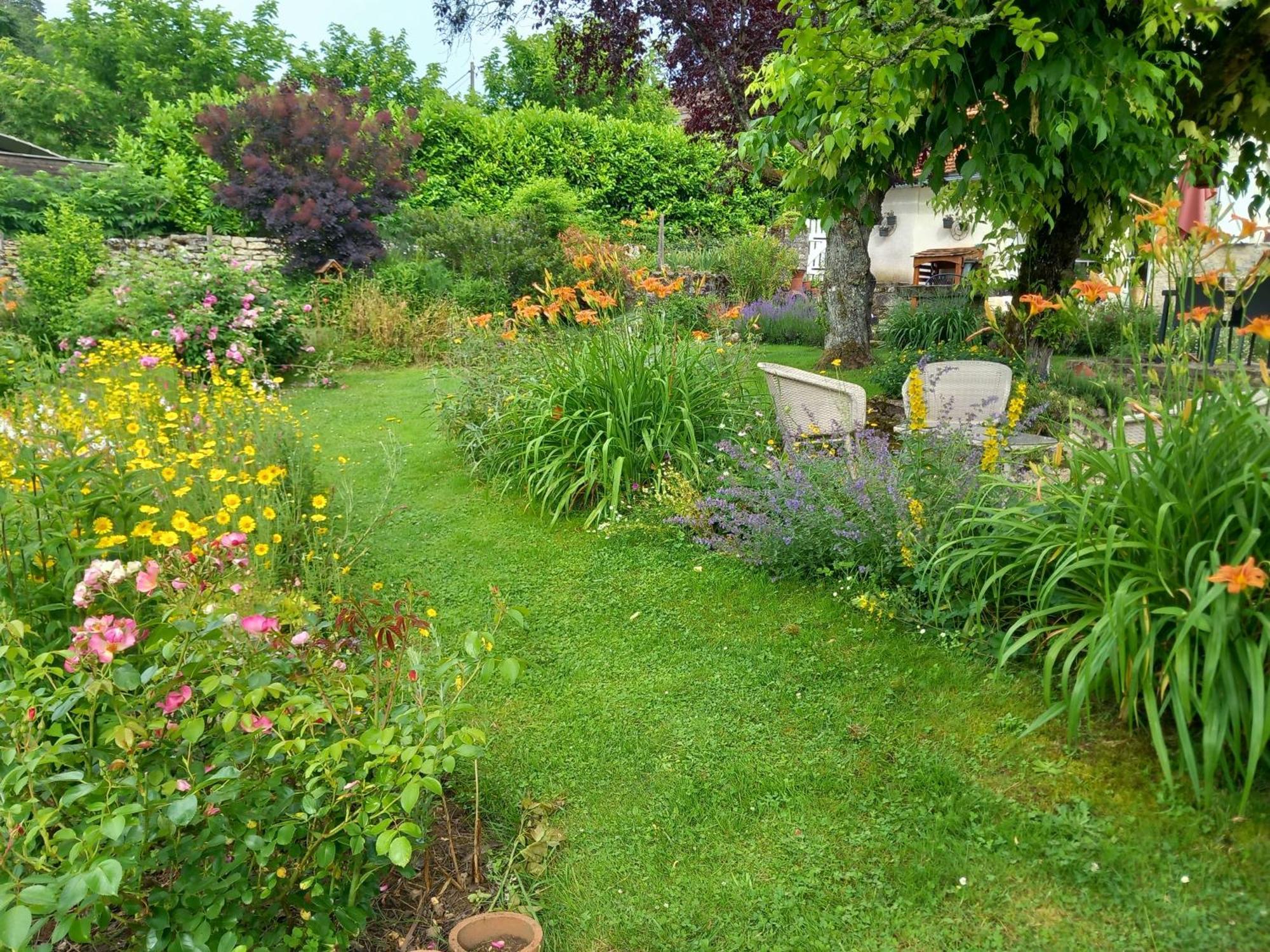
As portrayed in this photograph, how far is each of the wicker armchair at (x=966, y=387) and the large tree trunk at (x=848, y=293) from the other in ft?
11.3

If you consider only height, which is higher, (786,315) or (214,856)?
(786,315)

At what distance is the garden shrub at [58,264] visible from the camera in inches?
341

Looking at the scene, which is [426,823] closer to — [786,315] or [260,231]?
[786,315]

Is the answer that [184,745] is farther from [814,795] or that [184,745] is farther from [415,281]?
[415,281]

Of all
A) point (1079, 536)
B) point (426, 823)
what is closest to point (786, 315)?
point (1079, 536)

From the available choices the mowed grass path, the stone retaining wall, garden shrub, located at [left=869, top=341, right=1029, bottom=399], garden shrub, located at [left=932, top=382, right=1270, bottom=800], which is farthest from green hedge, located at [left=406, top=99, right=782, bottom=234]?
garden shrub, located at [left=932, top=382, right=1270, bottom=800]

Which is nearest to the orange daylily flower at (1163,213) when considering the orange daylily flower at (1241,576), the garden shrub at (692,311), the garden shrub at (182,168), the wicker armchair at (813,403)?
the orange daylily flower at (1241,576)

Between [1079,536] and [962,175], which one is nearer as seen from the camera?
[1079,536]

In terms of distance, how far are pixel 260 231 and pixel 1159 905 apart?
13.4 metres

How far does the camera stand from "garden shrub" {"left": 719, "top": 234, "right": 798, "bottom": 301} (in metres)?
12.7

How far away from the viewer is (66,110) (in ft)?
65.4

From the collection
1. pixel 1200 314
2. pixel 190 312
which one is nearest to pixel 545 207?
pixel 190 312

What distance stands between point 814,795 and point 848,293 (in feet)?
23.3

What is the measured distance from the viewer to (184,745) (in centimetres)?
169
